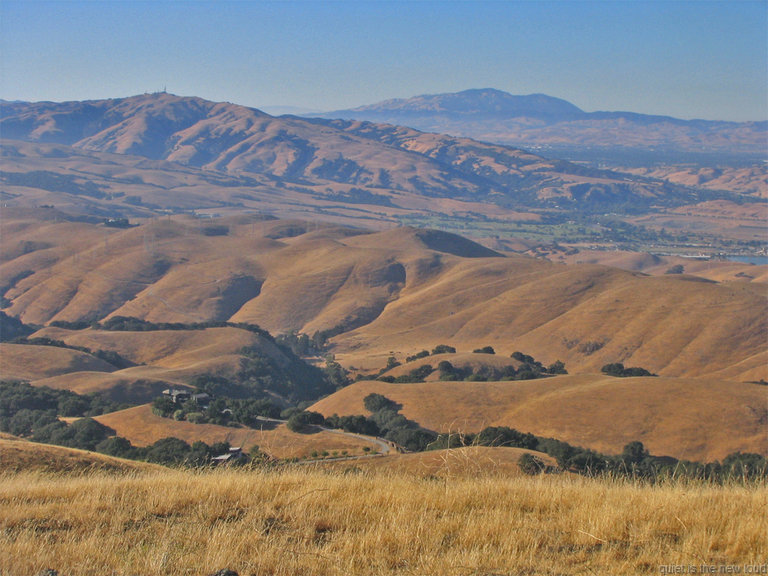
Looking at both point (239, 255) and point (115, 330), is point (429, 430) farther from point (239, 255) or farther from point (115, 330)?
point (239, 255)

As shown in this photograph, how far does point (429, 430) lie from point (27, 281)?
309 feet

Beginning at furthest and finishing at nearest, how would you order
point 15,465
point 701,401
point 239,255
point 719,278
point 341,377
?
point 719,278
point 239,255
point 341,377
point 701,401
point 15,465

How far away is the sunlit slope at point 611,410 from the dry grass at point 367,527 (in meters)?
32.1

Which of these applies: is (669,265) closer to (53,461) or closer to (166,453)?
(166,453)

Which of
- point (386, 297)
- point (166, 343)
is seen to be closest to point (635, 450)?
point (166, 343)

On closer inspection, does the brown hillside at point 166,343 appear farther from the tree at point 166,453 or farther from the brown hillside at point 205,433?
the tree at point 166,453

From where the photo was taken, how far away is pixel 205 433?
44.2 meters

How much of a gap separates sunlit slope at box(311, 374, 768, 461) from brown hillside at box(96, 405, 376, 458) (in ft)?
21.1

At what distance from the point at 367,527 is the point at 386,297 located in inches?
4231

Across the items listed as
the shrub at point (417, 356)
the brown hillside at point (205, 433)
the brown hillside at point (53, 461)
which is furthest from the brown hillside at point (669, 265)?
the brown hillside at point (53, 461)

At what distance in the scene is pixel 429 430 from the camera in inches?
1813

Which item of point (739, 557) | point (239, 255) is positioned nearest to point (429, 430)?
point (739, 557)

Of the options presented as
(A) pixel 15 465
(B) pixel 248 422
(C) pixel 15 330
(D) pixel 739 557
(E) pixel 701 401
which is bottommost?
(C) pixel 15 330

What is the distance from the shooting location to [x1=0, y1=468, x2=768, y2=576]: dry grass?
652 centimetres
